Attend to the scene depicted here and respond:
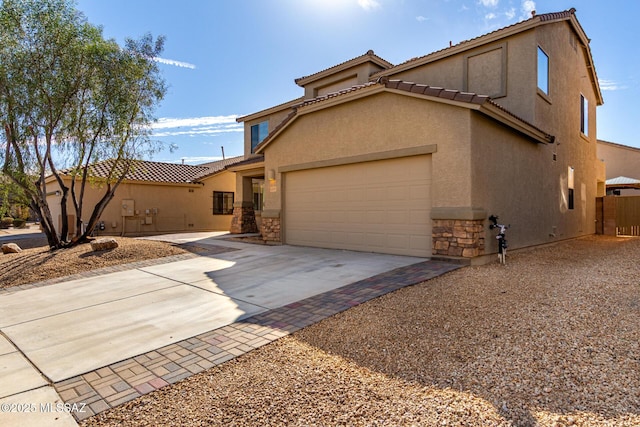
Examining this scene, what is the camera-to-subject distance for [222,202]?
2292cm

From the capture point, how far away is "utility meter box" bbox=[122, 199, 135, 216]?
1891cm

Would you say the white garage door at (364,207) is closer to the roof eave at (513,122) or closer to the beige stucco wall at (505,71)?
the roof eave at (513,122)

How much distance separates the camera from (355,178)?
10211 millimetres

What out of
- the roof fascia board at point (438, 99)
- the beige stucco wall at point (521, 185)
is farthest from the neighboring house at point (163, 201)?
the beige stucco wall at point (521, 185)

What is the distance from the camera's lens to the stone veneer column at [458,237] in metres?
7.82

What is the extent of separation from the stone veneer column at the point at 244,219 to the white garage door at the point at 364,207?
18.6ft

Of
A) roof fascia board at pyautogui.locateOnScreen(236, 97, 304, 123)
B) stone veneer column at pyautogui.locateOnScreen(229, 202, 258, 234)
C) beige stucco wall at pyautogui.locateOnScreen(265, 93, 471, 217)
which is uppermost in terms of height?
roof fascia board at pyautogui.locateOnScreen(236, 97, 304, 123)

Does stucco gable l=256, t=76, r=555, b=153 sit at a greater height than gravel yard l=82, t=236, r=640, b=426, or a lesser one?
greater

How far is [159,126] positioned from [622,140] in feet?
99.0

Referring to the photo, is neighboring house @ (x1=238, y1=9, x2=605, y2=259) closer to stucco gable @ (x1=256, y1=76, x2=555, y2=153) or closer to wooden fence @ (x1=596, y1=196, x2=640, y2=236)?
stucco gable @ (x1=256, y1=76, x2=555, y2=153)

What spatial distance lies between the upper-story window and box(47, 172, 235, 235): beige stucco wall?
4.89 metres

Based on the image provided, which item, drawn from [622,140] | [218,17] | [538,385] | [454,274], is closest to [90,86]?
[218,17]

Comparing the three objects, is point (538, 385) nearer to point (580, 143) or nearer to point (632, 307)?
point (632, 307)

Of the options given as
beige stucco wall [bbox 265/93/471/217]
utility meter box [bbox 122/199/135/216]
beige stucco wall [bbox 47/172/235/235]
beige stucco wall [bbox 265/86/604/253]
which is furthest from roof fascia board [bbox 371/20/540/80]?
utility meter box [bbox 122/199/135/216]
